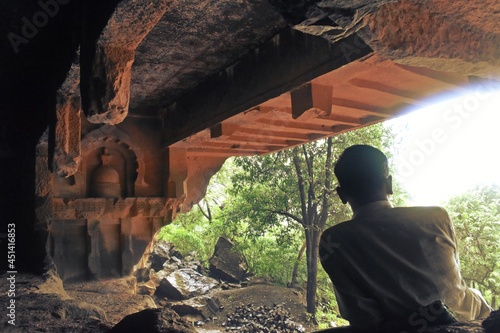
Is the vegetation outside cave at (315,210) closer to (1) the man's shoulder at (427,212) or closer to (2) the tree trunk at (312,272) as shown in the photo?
(2) the tree trunk at (312,272)

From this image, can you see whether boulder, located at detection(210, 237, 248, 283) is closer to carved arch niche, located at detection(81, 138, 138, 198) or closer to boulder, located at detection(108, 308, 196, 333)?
carved arch niche, located at detection(81, 138, 138, 198)

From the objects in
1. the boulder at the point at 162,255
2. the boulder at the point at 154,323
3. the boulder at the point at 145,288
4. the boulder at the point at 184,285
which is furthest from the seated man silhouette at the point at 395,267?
the boulder at the point at 162,255

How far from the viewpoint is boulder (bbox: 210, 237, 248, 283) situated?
51.1ft

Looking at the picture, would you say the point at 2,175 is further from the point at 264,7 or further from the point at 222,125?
the point at 264,7

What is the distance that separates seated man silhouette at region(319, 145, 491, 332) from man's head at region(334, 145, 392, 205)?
0.26 ft

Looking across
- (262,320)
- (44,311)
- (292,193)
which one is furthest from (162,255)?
(44,311)

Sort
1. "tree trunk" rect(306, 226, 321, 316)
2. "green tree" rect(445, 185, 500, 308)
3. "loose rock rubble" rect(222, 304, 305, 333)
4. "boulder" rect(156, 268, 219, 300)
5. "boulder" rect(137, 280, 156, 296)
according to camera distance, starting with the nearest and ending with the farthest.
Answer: "boulder" rect(137, 280, 156, 296) → "loose rock rubble" rect(222, 304, 305, 333) → "green tree" rect(445, 185, 500, 308) → "tree trunk" rect(306, 226, 321, 316) → "boulder" rect(156, 268, 219, 300)

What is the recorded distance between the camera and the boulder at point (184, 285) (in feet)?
44.4

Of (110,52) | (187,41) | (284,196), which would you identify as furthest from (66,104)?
(284,196)

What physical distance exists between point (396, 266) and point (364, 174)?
439 mm

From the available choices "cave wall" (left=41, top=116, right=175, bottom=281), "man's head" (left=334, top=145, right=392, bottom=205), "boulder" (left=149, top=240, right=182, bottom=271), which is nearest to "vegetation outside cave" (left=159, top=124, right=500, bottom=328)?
"boulder" (left=149, top=240, right=182, bottom=271)

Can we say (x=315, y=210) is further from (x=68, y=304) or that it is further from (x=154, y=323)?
(x=154, y=323)

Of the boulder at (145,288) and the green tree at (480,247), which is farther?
the green tree at (480,247)

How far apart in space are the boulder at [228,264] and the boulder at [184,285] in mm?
739
